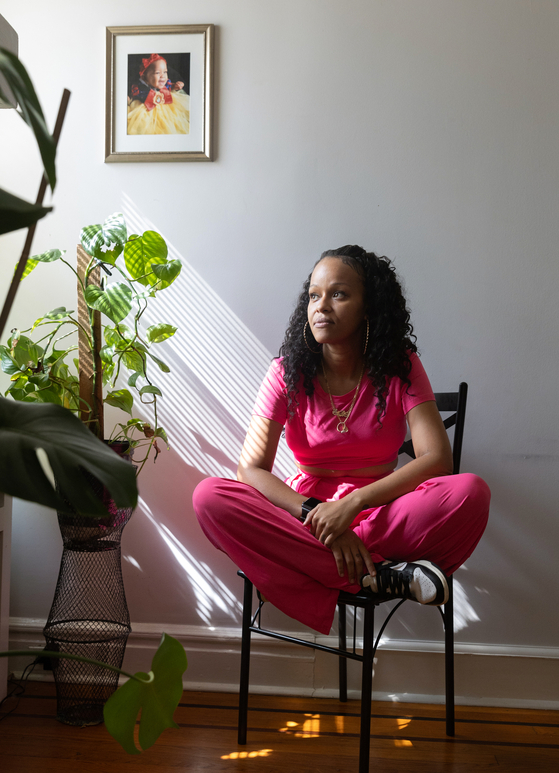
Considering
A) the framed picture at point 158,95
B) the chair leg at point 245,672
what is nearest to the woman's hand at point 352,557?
the chair leg at point 245,672

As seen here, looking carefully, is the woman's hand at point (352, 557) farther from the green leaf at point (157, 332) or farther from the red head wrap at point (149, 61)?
the red head wrap at point (149, 61)

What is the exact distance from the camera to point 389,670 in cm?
179

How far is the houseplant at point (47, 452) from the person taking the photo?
0.44 m

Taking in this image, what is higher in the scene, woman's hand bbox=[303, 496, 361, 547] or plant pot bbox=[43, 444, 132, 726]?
woman's hand bbox=[303, 496, 361, 547]

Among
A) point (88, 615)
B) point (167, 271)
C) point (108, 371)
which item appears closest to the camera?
point (167, 271)

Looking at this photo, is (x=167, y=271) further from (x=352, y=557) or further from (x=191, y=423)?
(x=352, y=557)

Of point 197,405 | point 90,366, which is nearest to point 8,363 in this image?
point 90,366

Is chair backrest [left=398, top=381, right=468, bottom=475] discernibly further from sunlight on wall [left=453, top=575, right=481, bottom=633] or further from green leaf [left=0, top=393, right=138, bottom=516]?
green leaf [left=0, top=393, right=138, bottom=516]

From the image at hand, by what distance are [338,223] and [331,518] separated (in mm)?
941

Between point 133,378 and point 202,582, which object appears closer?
point 133,378

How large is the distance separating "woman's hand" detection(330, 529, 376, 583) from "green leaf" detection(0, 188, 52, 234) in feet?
3.51

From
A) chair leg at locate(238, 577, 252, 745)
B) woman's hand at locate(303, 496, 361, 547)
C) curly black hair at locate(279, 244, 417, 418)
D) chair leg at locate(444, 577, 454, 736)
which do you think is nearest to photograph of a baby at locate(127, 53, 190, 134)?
curly black hair at locate(279, 244, 417, 418)

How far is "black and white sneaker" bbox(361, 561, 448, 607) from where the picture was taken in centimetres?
122

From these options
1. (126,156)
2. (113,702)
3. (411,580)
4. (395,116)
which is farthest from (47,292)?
(113,702)
